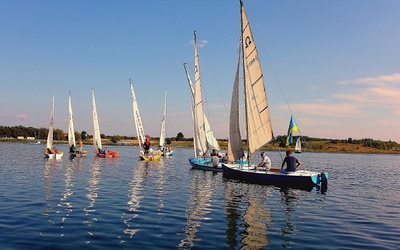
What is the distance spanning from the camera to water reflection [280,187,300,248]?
1533 cm

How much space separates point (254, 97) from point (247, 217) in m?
19.2

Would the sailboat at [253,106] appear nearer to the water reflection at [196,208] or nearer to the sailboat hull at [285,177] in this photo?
the sailboat hull at [285,177]

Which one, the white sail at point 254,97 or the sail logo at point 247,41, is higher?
the sail logo at point 247,41

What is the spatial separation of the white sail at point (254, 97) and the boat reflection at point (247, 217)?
260 inches

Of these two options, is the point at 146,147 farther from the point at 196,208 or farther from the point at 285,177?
the point at 196,208

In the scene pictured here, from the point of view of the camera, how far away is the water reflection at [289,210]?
15.3 metres

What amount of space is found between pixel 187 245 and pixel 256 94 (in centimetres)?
2486

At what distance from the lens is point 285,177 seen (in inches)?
1296

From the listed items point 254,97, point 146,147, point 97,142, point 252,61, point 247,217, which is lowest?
point 247,217


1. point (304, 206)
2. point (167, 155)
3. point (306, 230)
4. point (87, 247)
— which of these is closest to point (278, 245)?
point (306, 230)

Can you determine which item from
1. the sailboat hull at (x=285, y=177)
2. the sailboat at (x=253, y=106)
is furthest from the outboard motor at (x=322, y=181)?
the sailboat at (x=253, y=106)

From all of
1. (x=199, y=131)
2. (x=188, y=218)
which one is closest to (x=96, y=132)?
(x=199, y=131)

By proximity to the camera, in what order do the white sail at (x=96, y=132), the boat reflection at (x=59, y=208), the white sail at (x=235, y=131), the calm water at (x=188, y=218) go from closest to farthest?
the calm water at (x=188, y=218) < the boat reflection at (x=59, y=208) < the white sail at (x=235, y=131) < the white sail at (x=96, y=132)

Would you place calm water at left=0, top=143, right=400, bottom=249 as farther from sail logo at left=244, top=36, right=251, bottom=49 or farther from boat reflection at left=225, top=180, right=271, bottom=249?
sail logo at left=244, top=36, right=251, bottom=49
